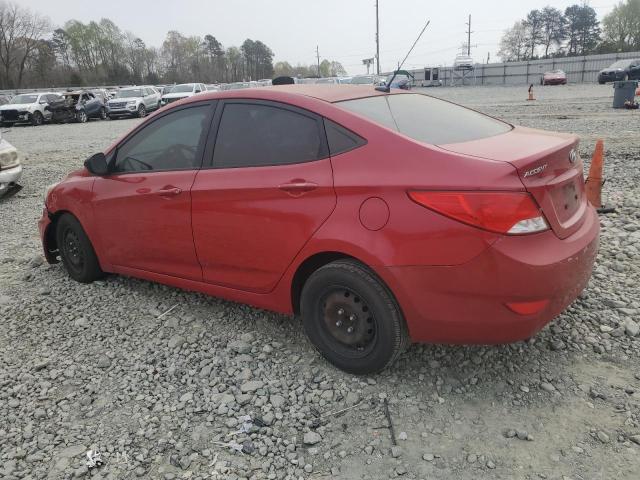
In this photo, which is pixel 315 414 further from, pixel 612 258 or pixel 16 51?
pixel 16 51

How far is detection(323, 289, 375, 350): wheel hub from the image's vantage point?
2859 mm

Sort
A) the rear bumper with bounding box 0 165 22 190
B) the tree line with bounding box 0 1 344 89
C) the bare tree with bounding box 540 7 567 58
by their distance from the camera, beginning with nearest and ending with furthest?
the rear bumper with bounding box 0 165 22 190 < the tree line with bounding box 0 1 344 89 < the bare tree with bounding box 540 7 567 58

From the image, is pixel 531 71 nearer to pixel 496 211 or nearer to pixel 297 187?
pixel 297 187

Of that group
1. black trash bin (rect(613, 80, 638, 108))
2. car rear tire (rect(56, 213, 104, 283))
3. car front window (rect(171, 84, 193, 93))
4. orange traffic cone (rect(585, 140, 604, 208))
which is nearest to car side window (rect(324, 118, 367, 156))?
car rear tire (rect(56, 213, 104, 283))

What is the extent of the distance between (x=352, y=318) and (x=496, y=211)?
1006mm

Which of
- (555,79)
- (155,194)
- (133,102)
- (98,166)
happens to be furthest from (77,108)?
(555,79)

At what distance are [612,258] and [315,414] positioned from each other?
3.11m

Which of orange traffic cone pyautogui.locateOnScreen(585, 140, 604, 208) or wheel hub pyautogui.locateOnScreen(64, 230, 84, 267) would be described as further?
orange traffic cone pyautogui.locateOnScreen(585, 140, 604, 208)

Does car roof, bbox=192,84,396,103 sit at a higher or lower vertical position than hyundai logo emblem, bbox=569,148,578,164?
higher

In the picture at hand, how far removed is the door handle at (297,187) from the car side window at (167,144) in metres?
0.86

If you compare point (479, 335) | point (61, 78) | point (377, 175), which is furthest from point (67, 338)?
point (61, 78)

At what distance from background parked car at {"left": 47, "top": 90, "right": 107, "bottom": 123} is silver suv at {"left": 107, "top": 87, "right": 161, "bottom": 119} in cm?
70

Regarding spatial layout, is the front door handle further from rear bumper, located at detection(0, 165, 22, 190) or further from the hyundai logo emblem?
rear bumper, located at detection(0, 165, 22, 190)

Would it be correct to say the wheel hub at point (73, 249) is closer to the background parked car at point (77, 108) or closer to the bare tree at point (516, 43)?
the background parked car at point (77, 108)
